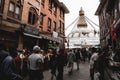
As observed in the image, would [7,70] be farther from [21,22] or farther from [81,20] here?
[81,20]

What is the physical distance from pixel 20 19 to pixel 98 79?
10.3 meters

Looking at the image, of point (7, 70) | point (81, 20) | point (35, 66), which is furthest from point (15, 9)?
point (81, 20)

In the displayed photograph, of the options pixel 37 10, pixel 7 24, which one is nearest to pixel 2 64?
pixel 7 24

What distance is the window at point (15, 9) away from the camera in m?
13.5

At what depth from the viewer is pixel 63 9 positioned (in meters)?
29.1

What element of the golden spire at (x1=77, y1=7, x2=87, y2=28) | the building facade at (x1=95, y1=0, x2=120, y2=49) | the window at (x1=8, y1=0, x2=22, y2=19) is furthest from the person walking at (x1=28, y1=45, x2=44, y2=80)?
the golden spire at (x1=77, y1=7, x2=87, y2=28)

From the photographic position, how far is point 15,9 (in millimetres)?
13930

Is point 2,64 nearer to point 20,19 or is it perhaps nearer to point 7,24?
point 7,24

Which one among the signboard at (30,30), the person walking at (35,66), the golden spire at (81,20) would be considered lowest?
the person walking at (35,66)

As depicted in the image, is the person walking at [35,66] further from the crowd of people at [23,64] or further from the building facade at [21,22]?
the building facade at [21,22]

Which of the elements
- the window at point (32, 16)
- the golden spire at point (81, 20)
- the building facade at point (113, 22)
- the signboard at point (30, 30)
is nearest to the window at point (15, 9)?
the signboard at point (30, 30)

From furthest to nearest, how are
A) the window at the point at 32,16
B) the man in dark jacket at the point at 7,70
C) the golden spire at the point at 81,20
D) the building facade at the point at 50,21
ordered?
the golden spire at the point at 81,20, the building facade at the point at 50,21, the window at the point at 32,16, the man in dark jacket at the point at 7,70

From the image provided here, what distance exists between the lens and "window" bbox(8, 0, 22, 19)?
13.5 metres

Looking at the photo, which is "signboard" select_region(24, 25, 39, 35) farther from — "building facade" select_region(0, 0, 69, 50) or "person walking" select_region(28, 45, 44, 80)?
"person walking" select_region(28, 45, 44, 80)
